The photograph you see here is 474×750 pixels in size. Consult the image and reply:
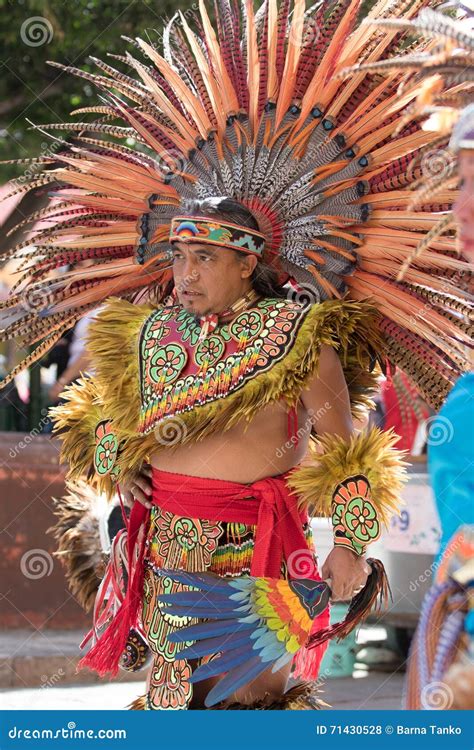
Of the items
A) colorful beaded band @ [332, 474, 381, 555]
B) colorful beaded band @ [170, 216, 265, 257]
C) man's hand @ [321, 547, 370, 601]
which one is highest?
colorful beaded band @ [170, 216, 265, 257]

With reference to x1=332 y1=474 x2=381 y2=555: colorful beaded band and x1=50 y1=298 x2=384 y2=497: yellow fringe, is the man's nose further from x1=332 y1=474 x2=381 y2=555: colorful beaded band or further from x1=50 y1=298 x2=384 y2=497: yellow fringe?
x1=332 y1=474 x2=381 y2=555: colorful beaded band

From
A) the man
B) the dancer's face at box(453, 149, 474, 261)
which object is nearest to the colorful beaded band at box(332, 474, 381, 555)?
the man

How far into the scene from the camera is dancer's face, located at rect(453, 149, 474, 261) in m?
2.19

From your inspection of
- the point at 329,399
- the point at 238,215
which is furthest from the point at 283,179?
the point at 329,399

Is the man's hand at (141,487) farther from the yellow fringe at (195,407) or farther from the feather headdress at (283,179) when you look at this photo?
the feather headdress at (283,179)

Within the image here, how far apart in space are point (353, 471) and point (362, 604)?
399mm

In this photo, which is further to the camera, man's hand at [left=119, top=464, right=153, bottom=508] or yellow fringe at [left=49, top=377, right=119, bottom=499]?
yellow fringe at [left=49, top=377, right=119, bottom=499]

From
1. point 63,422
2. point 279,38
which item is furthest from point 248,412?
point 279,38

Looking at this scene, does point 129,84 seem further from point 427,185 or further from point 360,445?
point 427,185

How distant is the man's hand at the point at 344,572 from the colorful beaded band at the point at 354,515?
2cm

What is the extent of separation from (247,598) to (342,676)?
3891 mm

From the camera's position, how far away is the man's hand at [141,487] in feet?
12.5

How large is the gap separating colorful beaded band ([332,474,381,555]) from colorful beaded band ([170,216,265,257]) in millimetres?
816

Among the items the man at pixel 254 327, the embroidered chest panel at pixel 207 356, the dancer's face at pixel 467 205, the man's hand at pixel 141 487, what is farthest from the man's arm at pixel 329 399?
the dancer's face at pixel 467 205
